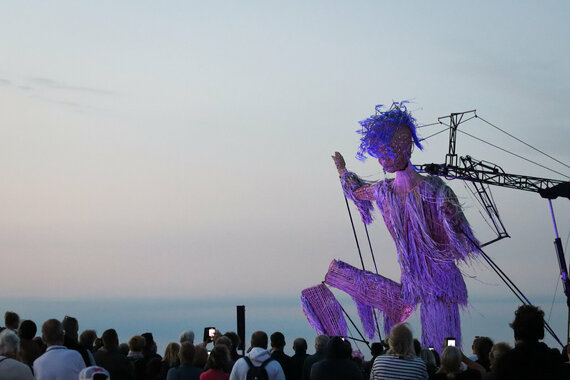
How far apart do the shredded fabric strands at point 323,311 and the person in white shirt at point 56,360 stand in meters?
10.4

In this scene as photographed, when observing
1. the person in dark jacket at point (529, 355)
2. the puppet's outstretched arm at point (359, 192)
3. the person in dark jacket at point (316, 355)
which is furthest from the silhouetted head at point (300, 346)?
the puppet's outstretched arm at point (359, 192)

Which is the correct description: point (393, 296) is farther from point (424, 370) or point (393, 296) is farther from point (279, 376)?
point (424, 370)

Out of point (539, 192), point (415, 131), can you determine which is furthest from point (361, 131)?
point (539, 192)

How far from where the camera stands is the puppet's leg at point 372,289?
1722cm

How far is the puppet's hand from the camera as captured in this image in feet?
60.4

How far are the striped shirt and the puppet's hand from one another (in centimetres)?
1183

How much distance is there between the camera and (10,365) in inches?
271

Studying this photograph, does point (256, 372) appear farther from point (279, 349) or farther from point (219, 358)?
point (279, 349)

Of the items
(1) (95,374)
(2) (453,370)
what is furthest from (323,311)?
(1) (95,374)

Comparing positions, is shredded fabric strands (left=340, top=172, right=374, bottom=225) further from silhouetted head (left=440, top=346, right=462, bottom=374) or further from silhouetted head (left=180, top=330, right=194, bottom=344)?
silhouetted head (left=440, top=346, right=462, bottom=374)

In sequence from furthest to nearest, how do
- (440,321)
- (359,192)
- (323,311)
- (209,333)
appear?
(359,192) → (323,311) → (440,321) → (209,333)

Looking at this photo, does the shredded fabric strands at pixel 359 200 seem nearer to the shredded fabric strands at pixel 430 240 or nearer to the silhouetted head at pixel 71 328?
the shredded fabric strands at pixel 430 240

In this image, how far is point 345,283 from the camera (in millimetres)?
17734

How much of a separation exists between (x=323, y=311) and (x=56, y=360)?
1057 cm
